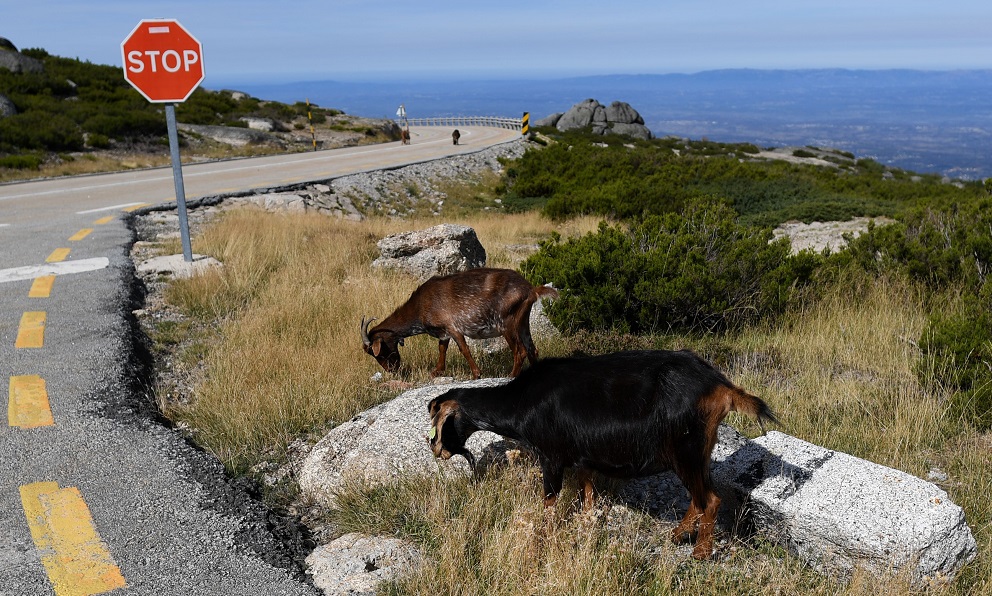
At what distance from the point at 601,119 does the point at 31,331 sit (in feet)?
209

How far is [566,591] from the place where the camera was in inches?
118

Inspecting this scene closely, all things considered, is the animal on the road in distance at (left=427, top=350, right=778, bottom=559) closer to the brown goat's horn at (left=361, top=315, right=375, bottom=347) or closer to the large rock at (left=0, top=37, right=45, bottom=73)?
the brown goat's horn at (left=361, top=315, right=375, bottom=347)

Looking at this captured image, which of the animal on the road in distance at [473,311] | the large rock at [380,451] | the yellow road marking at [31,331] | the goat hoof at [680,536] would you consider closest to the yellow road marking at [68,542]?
the large rock at [380,451]

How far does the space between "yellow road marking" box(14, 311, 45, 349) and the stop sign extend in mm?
2924

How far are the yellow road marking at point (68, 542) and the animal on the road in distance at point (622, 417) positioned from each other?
1629 mm

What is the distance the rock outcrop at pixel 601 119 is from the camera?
6269cm

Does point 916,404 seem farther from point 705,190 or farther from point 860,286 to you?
point 705,190

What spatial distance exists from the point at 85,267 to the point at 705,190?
17214 millimetres

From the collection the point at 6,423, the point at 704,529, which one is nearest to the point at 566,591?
the point at 704,529

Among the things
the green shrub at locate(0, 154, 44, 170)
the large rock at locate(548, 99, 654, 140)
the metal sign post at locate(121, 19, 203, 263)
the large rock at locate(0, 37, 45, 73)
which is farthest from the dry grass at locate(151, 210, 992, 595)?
the large rock at locate(548, 99, 654, 140)

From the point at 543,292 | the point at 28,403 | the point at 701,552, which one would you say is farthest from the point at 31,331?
the point at 701,552

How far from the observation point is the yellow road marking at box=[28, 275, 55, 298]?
7.95 metres

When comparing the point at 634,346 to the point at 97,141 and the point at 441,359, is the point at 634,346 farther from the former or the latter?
the point at 97,141

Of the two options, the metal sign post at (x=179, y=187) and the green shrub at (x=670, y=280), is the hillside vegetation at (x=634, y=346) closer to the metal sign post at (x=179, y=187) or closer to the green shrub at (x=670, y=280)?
the green shrub at (x=670, y=280)
